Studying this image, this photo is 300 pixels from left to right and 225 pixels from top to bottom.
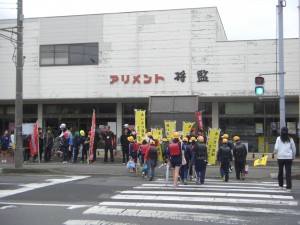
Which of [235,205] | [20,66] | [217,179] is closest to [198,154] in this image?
[217,179]

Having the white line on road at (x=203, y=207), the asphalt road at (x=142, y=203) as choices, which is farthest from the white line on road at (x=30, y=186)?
the white line on road at (x=203, y=207)

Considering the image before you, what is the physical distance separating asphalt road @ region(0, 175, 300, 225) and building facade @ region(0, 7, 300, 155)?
38.7ft

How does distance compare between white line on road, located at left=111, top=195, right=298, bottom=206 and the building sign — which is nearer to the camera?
white line on road, located at left=111, top=195, right=298, bottom=206

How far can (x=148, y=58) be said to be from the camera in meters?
28.0

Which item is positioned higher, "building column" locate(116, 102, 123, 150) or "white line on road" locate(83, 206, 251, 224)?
"building column" locate(116, 102, 123, 150)

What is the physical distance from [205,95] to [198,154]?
1258cm

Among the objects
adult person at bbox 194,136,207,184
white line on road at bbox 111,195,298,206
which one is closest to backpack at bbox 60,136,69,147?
adult person at bbox 194,136,207,184

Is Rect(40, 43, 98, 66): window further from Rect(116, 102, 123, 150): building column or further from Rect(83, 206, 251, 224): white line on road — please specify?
Rect(83, 206, 251, 224): white line on road

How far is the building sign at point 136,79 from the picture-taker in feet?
91.4

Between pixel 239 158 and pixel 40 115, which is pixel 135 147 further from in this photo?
pixel 40 115

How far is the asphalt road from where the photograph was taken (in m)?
8.62

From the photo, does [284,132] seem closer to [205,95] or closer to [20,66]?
[20,66]

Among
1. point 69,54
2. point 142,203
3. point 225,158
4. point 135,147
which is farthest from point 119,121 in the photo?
point 142,203

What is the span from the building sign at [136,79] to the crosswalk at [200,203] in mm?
14389
